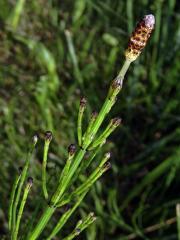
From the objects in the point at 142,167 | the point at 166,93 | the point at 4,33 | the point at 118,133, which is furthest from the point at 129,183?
the point at 4,33

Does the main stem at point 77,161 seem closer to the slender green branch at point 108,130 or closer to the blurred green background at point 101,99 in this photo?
the slender green branch at point 108,130

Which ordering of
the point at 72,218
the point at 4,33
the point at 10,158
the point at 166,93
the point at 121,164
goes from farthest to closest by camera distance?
the point at 4,33
the point at 166,93
the point at 121,164
the point at 10,158
the point at 72,218

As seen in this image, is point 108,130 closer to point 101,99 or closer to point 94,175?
A: point 94,175

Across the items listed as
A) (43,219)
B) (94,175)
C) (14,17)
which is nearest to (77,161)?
(94,175)

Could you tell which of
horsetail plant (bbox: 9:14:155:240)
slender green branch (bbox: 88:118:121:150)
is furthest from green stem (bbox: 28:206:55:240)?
slender green branch (bbox: 88:118:121:150)

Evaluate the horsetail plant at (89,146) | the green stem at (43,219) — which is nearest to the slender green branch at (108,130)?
the horsetail plant at (89,146)

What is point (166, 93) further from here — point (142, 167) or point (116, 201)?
point (116, 201)

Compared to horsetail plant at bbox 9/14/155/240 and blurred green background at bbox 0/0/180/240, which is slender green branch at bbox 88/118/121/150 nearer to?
horsetail plant at bbox 9/14/155/240

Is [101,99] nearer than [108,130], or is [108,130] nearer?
[108,130]
